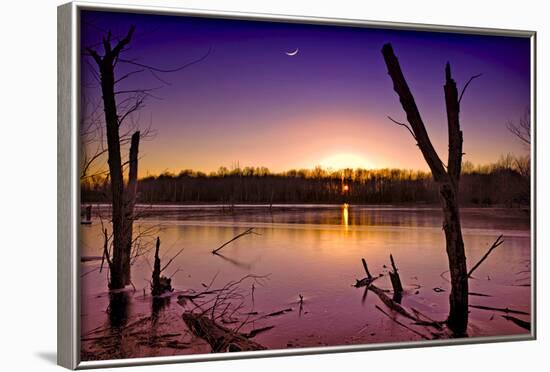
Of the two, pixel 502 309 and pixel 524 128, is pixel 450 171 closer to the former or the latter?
pixel 524 128

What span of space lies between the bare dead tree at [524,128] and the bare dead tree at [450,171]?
17.3 inches

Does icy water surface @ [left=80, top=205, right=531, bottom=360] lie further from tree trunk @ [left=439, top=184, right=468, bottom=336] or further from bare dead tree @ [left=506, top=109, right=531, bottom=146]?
bare dead tree @ [left=506, top=109, right=531, bottom=146]

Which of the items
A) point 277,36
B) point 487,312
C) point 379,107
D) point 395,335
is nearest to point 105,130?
point 277,36

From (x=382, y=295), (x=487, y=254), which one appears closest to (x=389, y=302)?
(x=382, y=295)

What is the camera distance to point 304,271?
633 cm

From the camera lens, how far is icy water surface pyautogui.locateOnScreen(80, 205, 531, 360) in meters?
5.91

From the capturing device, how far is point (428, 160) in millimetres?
6691

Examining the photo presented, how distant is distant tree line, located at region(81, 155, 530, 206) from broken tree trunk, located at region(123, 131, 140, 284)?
53 mm

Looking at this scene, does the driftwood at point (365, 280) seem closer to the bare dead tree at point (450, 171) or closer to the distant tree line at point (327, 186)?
the distant tree line at point (327, 186)

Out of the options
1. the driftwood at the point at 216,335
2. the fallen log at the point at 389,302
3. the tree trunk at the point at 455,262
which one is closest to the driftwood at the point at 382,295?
the fallen log at the point at 389,302

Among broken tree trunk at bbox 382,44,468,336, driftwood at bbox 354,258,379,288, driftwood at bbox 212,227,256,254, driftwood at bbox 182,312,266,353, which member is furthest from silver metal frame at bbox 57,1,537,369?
broken tree trunk at bbox 382,44,468,336

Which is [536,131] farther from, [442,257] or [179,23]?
[179,23]

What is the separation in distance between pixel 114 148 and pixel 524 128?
284 cm

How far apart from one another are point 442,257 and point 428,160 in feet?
2.12
